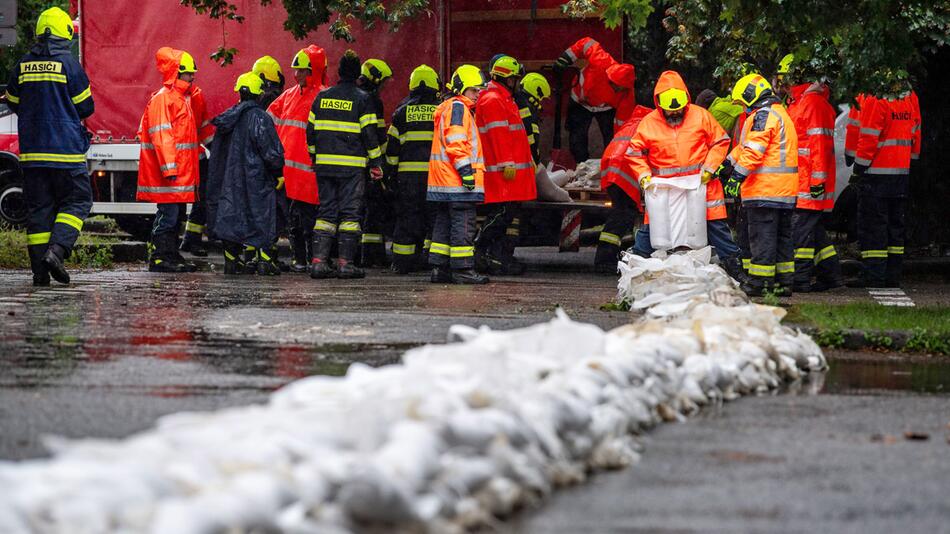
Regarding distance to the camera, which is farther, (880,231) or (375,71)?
(375,71)

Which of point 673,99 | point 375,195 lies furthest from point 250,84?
point 673,99

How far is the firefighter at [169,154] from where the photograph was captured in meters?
13.6

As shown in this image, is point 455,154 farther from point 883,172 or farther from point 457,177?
point 883,172

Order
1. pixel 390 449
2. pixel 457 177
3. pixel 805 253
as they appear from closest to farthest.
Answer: pixel 390 449
pixel 805 253
pixel 457 177

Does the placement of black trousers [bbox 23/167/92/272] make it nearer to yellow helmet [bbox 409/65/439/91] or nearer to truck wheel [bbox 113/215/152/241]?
yellow helmet [bbox 409/65/439/91]

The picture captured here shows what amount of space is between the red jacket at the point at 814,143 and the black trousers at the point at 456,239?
277 centimetres

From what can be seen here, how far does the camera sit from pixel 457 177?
12500 millimetres

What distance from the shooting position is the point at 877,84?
10570 mm

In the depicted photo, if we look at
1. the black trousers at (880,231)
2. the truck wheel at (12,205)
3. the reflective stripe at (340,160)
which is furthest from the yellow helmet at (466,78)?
the truck wheel at (12,205)

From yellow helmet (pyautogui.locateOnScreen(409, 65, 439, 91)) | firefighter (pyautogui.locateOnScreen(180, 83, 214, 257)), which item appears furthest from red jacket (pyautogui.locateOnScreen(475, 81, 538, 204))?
firefighter (pyautogui.locateOnScreen(180, 83, 214, 257))

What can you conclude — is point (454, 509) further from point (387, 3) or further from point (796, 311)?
point (387, 3)

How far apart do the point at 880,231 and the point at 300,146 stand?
5.43 m

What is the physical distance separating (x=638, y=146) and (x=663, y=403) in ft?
20.7

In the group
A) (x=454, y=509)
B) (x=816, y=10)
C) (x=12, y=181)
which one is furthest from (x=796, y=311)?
(x=12, y=181)
